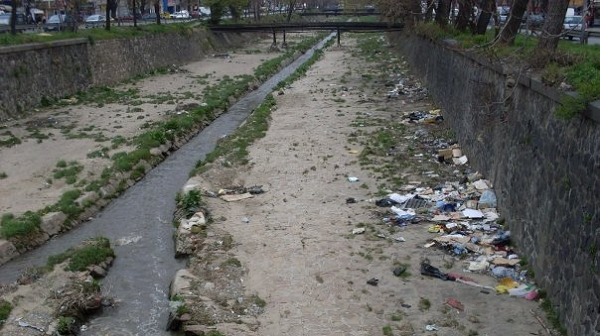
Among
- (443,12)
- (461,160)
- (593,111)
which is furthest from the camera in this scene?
(443,12)

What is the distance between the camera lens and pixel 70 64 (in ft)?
101

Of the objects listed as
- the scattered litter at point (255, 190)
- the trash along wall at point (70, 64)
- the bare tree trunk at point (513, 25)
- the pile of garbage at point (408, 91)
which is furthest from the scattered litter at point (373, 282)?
the trash along wall at point (70, 64)

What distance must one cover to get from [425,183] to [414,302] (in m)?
5.82

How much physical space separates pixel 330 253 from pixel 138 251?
4.15 metres

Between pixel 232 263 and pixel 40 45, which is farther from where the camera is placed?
pixel 40 45

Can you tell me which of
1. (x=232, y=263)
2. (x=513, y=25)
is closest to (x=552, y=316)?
(x=232, y=263)

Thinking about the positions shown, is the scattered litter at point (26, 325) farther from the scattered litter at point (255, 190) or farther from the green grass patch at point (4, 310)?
the scattered litter at point (255, 190)

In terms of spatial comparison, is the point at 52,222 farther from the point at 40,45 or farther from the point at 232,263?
the point at 40,45

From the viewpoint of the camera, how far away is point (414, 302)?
979cm

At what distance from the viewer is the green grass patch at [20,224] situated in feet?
42.1

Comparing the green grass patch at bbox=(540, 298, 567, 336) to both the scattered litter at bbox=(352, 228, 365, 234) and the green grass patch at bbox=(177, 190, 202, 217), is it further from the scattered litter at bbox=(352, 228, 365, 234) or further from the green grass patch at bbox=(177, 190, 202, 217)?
the green grass patch at bbox=(177, 190, 202, 217)

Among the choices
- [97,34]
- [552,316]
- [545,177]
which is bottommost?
[552,316]

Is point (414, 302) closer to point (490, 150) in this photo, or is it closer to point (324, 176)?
point (490, 150)

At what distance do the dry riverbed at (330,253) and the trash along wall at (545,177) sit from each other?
2.89 feet
